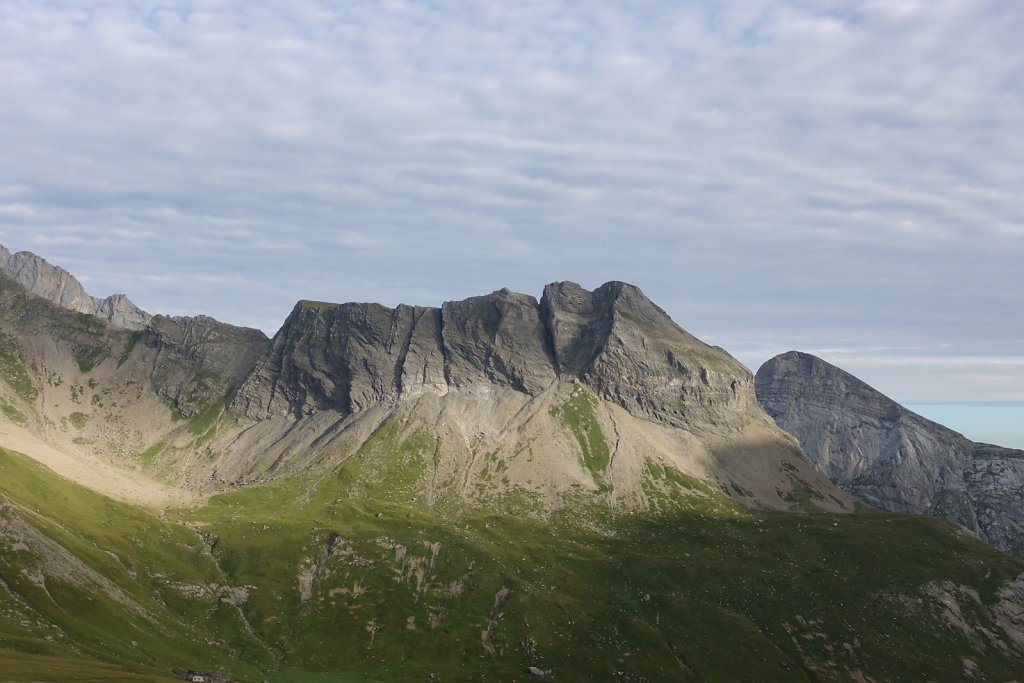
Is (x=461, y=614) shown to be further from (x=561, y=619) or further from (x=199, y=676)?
(x=199, y=676)

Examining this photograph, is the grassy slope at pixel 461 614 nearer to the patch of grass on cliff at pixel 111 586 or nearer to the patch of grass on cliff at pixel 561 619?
the patch of grass on cliff at pixel 561 619

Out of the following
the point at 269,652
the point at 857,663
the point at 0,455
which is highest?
the point at 0,455

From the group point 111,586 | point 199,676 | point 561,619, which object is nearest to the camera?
point 199,676

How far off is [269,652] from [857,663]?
410ft

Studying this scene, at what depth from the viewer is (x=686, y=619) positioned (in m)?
178

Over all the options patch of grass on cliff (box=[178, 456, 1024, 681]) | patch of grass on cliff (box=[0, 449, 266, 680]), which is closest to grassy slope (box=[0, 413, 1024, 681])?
patch of grass on cliff (box=[178, 456, 1024, 681])

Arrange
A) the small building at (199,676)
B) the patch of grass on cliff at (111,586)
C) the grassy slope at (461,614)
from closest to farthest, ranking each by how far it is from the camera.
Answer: the small building at (199,676)
the patch of grass on cliff at (111,586)
the grassy slope at (461,614)

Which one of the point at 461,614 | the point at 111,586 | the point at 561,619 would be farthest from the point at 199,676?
the point at 561,619

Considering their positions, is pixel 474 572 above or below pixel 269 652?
above

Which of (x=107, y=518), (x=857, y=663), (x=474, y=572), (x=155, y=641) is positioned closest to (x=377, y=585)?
(x=474, y=572)

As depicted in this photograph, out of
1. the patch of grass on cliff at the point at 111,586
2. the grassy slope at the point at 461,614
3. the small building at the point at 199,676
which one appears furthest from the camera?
the grassy slope at the point at 461,614

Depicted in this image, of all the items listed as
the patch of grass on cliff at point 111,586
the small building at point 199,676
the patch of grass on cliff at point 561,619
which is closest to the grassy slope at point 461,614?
the patch of grass on cliff at point 561,619

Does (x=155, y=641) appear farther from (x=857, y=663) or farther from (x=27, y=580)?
(x=857, y=663)

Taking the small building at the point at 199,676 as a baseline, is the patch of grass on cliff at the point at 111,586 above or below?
above
